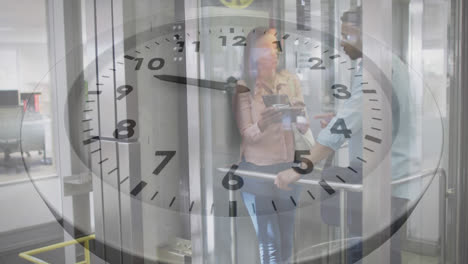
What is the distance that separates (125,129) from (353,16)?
0.59 meters

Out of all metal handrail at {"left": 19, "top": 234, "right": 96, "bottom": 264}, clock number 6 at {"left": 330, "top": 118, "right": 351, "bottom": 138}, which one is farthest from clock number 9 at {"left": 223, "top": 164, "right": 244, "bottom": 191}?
metal handrail at {"left": 19, "top": 234, "right": 96, "bottom": 264}

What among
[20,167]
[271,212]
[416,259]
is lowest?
[416,259]

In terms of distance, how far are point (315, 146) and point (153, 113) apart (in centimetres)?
38

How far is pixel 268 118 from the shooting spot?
1126 mm

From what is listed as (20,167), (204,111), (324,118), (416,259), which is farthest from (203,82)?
(416,259)

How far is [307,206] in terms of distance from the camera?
120cm

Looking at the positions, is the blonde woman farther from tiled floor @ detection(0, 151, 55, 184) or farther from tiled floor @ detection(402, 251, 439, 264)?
tiled floor @ detection(0, 151, 55, 184)

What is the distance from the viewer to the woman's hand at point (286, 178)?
3.61 feet

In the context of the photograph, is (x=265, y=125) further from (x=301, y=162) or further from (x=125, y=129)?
(x=125, y=129)

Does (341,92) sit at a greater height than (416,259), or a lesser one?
greater

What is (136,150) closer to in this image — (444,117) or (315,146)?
(315,146)

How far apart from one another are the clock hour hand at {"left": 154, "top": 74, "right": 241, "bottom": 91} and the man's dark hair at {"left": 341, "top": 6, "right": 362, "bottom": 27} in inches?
11.0

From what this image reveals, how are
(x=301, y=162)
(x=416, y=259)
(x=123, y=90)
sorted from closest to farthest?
(x=301, y=162)
(x=123, y=90)
(x=416, y=259)

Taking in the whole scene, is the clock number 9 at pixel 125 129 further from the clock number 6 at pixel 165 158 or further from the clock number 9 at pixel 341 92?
the clock number 9 at pixel 341 92
